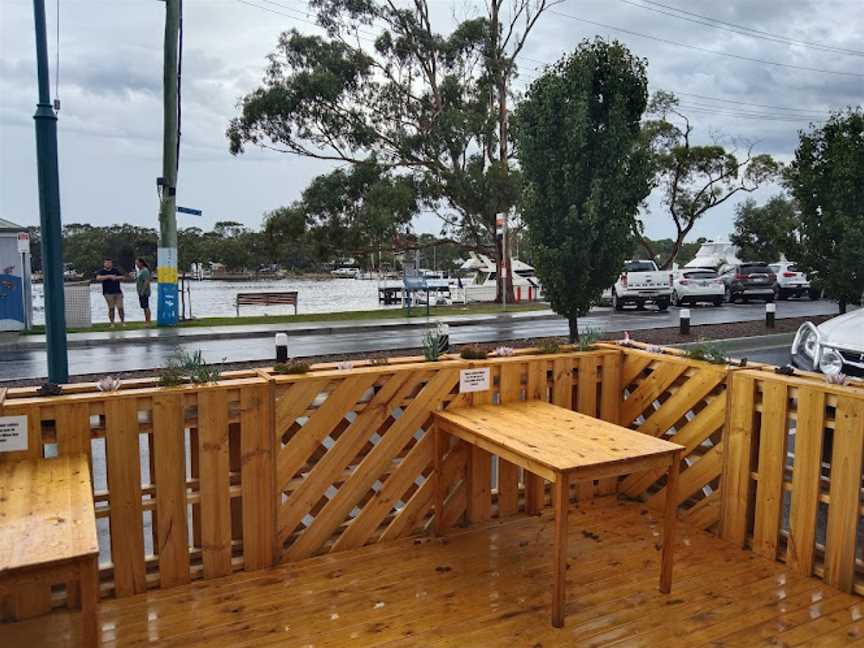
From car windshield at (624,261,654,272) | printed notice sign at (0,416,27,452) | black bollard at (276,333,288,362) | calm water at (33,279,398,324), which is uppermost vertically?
car windshield at (624,261,654,272)

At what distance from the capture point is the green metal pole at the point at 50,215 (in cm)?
695

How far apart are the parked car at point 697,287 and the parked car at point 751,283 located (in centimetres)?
159

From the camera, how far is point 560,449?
3666mm

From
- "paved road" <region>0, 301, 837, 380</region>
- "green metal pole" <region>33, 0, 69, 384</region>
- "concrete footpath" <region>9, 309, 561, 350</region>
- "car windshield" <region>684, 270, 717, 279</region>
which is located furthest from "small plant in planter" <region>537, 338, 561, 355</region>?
"car windshield" <region>684, 270, 717, 279</region>

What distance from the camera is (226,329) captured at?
18.2 metres

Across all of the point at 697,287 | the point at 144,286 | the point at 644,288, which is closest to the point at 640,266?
the point at 644,288

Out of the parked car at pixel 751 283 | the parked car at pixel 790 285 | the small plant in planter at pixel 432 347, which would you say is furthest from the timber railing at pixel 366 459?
the parked car at pixel 790 285

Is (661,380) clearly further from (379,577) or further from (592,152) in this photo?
(592,152)

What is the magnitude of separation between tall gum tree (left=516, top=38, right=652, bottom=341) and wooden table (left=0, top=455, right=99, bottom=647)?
9.14 metres

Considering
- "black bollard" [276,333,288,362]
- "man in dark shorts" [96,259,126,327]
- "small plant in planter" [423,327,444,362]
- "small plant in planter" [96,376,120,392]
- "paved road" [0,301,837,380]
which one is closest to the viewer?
"small plant in planter" [96,376,120,392]

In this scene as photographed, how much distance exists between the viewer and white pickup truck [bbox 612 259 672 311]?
950 inches

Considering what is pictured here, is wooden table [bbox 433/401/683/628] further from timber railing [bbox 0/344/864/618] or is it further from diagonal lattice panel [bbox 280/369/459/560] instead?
timber railing [bbox 0/344/864/618]

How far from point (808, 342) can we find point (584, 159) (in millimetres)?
5887

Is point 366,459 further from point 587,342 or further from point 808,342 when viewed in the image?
point 808,342
